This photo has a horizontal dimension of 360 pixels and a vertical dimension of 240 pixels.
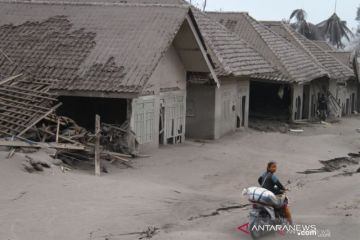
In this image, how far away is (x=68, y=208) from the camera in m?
12.5

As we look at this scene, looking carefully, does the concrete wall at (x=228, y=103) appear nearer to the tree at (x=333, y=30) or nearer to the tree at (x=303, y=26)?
the tree at (x=303, y=26)

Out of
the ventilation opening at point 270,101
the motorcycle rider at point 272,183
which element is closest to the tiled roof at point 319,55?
the ventilation opening at point 270,101

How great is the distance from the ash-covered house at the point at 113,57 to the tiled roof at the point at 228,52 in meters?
2.20

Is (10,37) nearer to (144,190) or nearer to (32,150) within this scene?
(32,150)

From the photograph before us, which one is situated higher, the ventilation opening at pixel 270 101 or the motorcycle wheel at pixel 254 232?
the ventilation opening at pixel 270 101

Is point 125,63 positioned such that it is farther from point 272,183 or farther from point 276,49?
point 276,49

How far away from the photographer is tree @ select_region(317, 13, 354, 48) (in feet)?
264

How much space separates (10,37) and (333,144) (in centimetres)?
1355

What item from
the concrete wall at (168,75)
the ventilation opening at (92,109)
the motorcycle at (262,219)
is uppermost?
the concrete wall at (168,75)

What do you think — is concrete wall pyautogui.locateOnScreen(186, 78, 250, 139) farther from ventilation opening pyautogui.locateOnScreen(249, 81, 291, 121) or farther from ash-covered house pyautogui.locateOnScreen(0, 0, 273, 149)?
ventilation opening pyautogui.locateOnScreen(249, 81, 291, 121)

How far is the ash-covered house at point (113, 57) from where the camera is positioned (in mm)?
20078

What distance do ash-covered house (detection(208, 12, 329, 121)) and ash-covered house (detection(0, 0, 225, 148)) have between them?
10400 millimetres

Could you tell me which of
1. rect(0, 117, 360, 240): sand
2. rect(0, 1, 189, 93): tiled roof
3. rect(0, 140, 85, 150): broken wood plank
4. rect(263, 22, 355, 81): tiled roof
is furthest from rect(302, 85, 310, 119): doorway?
rect(0, 140, 85, 150): broken wood plank

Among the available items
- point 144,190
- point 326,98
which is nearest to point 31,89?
point 144,190
